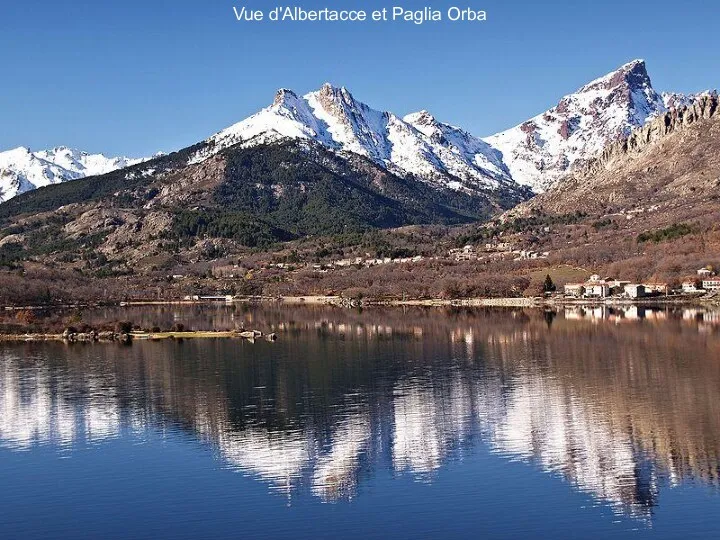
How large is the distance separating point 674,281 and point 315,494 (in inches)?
4862

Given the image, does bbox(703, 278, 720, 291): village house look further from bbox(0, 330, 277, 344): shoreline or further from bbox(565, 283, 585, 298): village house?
bbox(0, 330, 277, 344): shoreline

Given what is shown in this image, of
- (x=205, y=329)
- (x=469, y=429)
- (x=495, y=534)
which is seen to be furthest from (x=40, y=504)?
(x=205, y=329)

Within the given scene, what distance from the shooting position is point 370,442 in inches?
1971

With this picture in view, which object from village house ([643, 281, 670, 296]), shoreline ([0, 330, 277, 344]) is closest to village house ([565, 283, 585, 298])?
village house ([643, 281, 670, 296])

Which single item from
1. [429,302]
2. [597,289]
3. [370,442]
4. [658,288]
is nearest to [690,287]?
[658,288]

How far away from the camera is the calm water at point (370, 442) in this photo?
1478 inches

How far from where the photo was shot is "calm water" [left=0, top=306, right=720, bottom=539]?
3753 cm

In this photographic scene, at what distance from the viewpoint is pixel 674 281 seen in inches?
6097

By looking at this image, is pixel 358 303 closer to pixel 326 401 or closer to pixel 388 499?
pixel 326 401

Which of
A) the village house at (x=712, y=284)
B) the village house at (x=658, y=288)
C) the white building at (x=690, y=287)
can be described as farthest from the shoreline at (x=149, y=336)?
the village house at (x=712, y=284)

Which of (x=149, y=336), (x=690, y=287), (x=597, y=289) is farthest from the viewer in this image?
(x=597, y=289)

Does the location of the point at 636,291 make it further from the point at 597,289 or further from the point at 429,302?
the point at 429,302

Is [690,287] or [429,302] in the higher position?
[429,302]

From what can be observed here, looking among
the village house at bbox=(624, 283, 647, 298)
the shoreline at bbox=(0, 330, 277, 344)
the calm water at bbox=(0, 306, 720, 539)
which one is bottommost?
the calm water at bbox=(0, 306, 720, 539)
